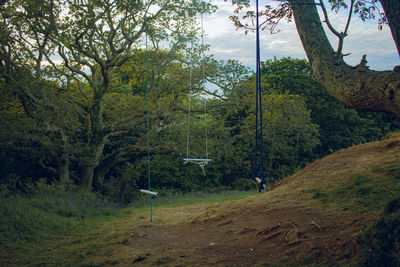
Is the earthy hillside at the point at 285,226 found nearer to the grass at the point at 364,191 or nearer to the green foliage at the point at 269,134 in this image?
the grass at the point at 364,191

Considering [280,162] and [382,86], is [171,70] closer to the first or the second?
[280,162]

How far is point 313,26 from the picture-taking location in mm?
4211

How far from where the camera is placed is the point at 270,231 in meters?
5.22

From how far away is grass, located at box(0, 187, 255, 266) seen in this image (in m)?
5.30

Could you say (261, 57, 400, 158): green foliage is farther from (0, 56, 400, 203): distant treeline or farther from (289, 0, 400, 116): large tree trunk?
(289, 0, 400, 116): large tree trunk

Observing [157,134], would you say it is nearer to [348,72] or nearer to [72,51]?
[72,51]

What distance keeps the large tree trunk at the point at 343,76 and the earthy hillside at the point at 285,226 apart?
1.64m

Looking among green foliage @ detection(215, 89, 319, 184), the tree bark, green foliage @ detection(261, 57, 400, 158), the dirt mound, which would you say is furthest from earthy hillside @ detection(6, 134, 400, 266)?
green foliage @ detection(261, 57, 400, 158)

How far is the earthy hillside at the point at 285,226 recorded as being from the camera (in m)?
4.44

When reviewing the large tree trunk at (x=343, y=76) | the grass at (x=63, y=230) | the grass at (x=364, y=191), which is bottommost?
the grass at (x=63, y=230)

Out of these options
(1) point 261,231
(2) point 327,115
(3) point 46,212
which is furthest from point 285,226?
(2) point 327,115

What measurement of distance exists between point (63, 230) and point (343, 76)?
19.7 ft

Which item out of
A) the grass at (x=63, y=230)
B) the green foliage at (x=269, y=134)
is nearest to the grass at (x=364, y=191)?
the grass at (x=63, y=230)

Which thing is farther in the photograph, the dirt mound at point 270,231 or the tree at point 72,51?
the tree at point 72,51
